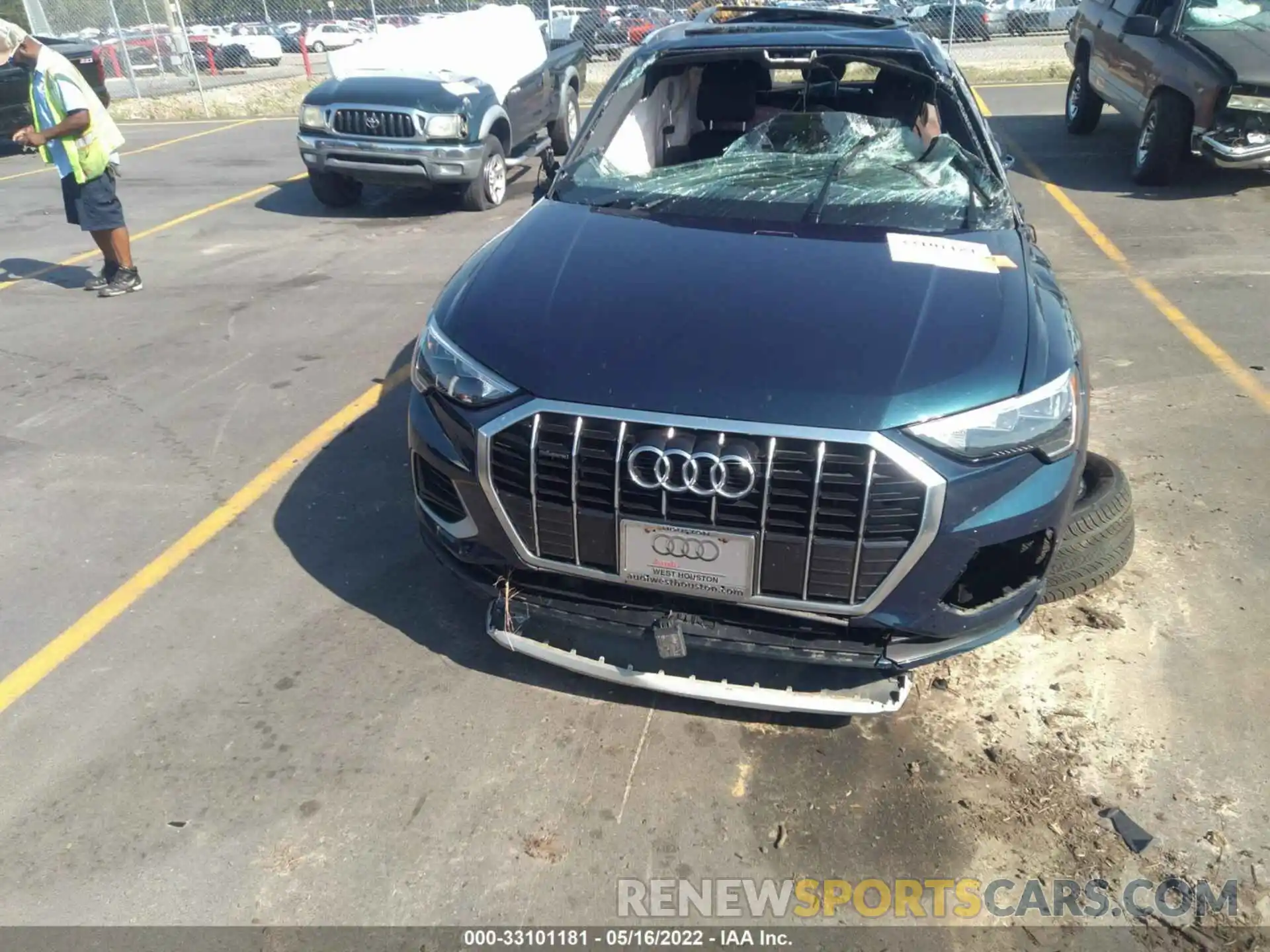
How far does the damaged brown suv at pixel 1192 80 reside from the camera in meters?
7.91

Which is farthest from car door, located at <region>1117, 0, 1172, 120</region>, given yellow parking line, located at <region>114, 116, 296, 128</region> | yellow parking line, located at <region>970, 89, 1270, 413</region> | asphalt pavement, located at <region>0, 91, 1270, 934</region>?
yellow parking line, located at <region>114, 116, 296, 128</region>

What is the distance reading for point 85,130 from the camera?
645 cm

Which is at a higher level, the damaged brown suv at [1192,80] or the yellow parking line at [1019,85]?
the damaged brown suv at [1192,80]

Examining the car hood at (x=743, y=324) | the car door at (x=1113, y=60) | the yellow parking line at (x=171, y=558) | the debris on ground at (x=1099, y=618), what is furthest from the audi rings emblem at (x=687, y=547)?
the car door at (x=1113, y=60)

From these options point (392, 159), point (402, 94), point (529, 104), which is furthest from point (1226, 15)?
point (392, 159)

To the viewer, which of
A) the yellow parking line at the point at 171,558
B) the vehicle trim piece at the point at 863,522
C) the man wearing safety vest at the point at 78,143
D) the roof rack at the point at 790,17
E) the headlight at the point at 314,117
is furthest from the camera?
the headlight at the point at 314,117

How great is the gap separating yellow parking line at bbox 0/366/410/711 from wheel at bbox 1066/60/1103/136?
379 inches

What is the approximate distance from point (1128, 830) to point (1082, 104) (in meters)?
11.0

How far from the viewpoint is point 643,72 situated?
4371mm

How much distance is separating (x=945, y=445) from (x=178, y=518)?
323 cm

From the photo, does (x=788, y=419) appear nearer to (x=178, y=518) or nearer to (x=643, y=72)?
(x=643, y=72)

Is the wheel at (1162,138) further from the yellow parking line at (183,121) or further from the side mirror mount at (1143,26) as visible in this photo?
the yellow parking line at (183,121)

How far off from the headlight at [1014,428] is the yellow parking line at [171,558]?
290 centimetres

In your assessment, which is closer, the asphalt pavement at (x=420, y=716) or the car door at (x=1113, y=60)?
the asphalt pavement at (x=420, y=716)
